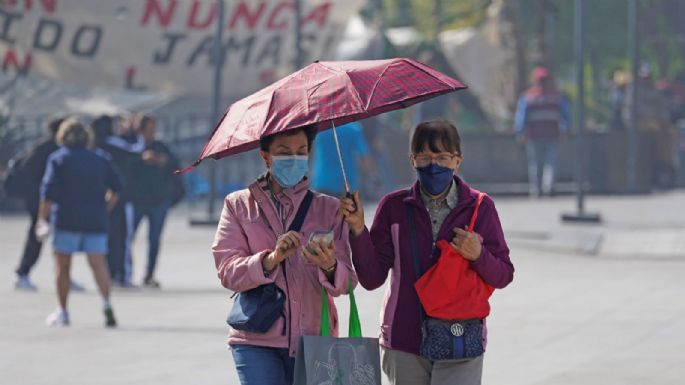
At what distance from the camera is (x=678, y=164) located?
31672 millimetres

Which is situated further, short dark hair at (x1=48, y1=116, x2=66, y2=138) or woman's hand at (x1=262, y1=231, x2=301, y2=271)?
short dark hair at (x1=48, y1=116, x2=66, y2=138)

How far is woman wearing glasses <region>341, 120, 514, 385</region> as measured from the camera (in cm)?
641

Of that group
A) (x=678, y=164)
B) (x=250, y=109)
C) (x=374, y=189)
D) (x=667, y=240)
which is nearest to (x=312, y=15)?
(x=374, y=189)

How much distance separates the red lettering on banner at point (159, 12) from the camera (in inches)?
1094

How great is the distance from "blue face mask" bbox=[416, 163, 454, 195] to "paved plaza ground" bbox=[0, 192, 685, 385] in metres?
4.36

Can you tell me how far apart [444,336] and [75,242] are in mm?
7941

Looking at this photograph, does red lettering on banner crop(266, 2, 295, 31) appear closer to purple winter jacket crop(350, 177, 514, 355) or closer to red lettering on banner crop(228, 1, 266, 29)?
red lettering on banner crop(228, 1, 266, 29)

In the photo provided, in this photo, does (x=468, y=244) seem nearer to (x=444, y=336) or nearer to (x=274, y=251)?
(x=444, y=336)

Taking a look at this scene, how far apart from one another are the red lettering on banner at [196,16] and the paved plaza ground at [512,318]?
261 inches

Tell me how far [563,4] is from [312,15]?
15.8 meters

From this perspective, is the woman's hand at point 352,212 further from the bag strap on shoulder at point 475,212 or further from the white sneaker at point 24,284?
the white sneaker at point 24,284

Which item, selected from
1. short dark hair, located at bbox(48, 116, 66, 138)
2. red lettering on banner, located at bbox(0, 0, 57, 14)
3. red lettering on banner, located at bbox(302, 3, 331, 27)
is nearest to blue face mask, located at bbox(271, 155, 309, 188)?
short dark hair, located at bbox(48, 116, 66, 138)

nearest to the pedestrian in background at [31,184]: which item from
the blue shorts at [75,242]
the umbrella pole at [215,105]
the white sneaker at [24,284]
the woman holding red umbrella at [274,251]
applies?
the white sneaker at [24,284]

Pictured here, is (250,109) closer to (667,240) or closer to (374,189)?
(667,240)
